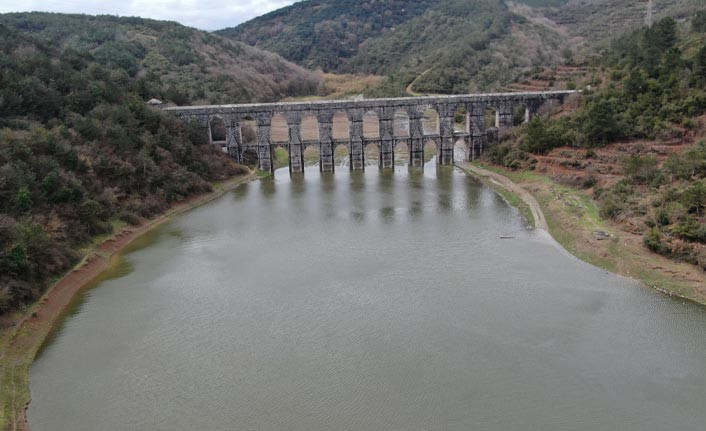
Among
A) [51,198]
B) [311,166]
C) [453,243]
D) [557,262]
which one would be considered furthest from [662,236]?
[311,166]

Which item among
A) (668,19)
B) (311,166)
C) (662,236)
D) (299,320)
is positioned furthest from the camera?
(311,166)

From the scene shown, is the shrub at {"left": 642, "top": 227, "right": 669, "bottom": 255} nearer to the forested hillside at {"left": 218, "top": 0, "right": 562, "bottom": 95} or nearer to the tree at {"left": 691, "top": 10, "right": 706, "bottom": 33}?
the tree at {"left": 691, "top": 10, "right": 706, "bottom": 33}

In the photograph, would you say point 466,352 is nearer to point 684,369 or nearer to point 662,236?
point 684,369

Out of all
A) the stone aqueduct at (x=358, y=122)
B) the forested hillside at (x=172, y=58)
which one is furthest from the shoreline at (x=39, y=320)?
the forested hillside at (x=172, y=58)

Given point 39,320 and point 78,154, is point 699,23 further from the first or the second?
point 39,320

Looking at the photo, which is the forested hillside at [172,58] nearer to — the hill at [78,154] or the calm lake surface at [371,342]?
the hill at [78,154]

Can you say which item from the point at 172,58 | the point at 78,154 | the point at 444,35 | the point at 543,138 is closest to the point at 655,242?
the point at 543,138
